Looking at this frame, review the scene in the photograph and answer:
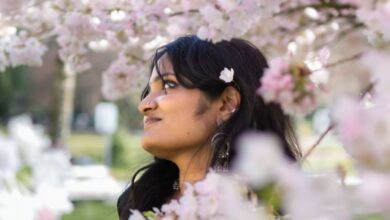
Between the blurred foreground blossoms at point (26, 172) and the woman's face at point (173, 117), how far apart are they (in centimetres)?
33

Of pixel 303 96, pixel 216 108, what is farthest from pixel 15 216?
pixel 216 108

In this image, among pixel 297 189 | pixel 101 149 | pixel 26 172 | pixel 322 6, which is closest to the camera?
pixel 297 189

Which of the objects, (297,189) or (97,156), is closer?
(297,189)

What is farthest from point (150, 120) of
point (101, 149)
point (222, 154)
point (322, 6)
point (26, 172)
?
point (101, 149)

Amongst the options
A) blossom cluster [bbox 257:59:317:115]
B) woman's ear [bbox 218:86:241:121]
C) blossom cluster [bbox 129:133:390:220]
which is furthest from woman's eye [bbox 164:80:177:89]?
blossom cluster [bbox 129:133:390:220]

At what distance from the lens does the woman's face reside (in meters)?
1.46

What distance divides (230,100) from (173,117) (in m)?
0.14

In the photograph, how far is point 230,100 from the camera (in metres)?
1.55

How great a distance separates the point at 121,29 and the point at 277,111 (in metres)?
0.44

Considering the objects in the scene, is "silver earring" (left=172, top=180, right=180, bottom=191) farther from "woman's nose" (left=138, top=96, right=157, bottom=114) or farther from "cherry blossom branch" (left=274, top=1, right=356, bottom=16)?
"cherry blossom branch" (left=274, top=1, right=356, bottom=16)

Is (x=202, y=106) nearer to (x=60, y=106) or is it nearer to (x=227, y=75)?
(x=227, y=75)

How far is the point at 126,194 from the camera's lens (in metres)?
1.84

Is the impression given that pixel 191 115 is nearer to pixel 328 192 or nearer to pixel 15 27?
pixel 15 27

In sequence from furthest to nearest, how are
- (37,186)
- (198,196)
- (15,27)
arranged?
(15,27), (37,186), (198,196)
